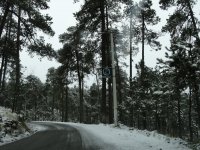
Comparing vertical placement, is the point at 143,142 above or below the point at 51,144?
above

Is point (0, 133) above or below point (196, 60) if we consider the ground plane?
below

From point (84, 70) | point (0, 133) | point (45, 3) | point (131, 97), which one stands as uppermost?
point (45, 3)

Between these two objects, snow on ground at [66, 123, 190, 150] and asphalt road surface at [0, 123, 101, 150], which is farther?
asphalt road surface at [0, 123, 101, 150]

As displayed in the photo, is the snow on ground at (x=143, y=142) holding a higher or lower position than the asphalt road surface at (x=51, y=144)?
higher

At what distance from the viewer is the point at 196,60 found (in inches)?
536

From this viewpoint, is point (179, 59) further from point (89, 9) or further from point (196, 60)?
point (89, 9)

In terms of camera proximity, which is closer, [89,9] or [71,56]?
[89,9]

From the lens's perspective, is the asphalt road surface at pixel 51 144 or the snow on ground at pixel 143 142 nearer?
the snow on ground at pixel 143 142

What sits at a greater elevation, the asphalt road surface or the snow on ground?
the snow on ground

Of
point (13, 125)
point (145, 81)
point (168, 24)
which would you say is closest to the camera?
point (13, 125)

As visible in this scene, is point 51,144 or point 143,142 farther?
point 51,144

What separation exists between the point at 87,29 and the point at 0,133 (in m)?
12.1

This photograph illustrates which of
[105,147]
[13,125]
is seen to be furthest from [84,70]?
[105,147]

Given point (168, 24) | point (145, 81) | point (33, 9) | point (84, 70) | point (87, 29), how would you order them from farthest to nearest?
1. point (84, 70)
2. point (145, 81)
3. point (87, 29)
4. point (168, 24)
5. point (33, 9)
